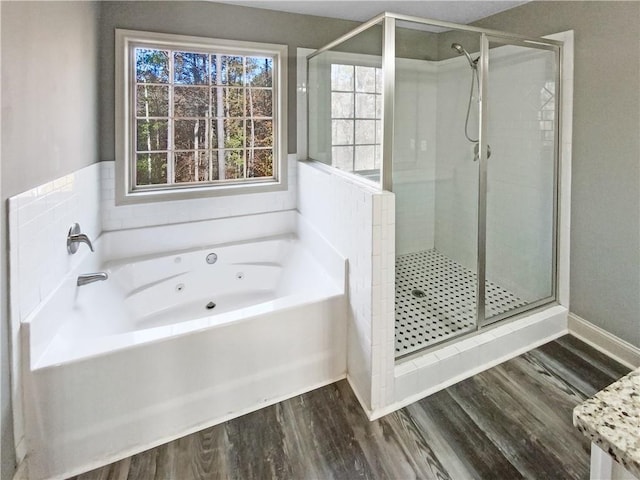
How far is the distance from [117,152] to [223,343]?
5.46 ft

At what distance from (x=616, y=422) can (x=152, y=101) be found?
10.1ft

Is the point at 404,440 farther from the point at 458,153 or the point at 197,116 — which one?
the point at 197,116

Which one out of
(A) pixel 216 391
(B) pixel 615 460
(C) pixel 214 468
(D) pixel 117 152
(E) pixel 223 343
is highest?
(D) pixel 117 152

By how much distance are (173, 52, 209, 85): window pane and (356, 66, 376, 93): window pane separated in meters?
1.26

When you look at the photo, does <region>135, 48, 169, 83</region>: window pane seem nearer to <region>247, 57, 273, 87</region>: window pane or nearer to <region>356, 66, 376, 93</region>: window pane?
<region>247, 57, 273, 87</region>: window pane

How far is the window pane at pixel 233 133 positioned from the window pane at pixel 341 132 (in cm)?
82

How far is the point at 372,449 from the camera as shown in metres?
1.73

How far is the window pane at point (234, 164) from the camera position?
3.11m

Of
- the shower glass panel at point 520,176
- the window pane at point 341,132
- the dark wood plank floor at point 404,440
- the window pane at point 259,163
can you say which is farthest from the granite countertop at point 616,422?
the window pane at point 259,163

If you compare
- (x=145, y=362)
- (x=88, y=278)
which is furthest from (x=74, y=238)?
(x=145, y=362)

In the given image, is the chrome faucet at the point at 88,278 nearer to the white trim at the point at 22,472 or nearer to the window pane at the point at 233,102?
the white trim at the point at 22,472

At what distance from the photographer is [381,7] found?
2906mm

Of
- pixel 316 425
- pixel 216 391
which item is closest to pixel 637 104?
pixel 316 425

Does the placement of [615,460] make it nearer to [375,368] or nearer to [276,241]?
[375,368]
